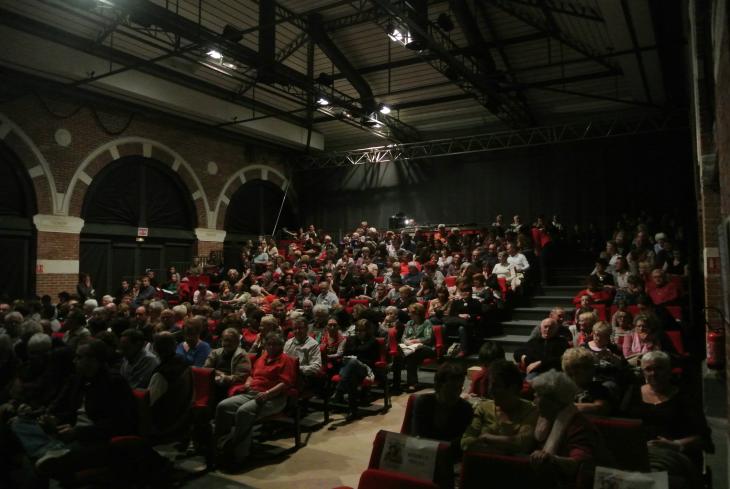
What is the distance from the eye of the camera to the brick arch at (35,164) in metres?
10.1

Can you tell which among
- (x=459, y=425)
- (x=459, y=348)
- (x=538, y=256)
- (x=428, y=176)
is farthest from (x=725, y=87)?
(x=428, y=176)

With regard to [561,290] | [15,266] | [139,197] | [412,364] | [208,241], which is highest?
[139,197]

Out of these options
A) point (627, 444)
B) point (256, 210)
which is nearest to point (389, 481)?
point (627, 444)

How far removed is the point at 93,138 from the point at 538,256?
396 inches

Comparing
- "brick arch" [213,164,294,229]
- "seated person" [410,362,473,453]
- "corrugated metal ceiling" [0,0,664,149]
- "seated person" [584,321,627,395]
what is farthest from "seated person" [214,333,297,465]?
"brick arch" [213,164,294,229]

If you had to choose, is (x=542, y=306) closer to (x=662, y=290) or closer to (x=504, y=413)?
(x=662, y=290)

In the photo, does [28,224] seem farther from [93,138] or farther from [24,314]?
[24,314]

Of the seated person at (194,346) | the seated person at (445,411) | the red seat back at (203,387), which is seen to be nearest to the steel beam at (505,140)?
the seated person at (194,346)

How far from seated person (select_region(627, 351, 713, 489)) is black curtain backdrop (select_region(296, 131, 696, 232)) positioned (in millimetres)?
10032

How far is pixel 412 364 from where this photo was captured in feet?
20.9

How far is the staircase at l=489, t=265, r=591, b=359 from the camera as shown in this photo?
740 cm

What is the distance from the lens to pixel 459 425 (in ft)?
9.27

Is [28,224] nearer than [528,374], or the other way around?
[528,374]

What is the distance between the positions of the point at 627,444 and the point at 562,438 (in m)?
0.44
